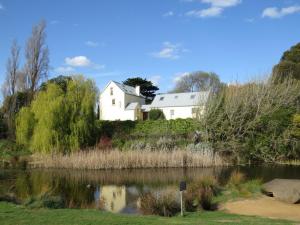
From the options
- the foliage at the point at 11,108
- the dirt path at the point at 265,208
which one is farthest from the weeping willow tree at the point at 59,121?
the dirt path at the point at 265,208

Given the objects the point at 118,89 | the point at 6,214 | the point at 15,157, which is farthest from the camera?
the point at 118,89

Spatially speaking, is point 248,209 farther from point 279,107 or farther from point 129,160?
point 279,107

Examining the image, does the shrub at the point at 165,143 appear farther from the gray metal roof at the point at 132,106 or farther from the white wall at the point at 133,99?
the white wall at the point at 133,99

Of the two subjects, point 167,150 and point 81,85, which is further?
point 81,85

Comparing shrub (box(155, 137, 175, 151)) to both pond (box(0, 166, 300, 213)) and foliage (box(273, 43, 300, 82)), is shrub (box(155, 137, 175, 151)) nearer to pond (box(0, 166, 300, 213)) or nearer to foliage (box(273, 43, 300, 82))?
pond (box(0, 166, 300, 213))

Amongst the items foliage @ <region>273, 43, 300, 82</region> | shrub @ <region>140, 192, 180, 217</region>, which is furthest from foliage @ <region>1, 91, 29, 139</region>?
shrub @ <region>140, 192, 180, 217</region>

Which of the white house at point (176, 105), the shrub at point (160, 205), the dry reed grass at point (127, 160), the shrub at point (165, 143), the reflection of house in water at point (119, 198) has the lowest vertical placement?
the reflection of house in water at point (119, 198)

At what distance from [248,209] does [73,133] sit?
19.4m

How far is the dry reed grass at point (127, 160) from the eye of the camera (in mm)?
26078

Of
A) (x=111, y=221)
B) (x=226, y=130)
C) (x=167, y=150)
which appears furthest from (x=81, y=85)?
(x=111, y=221)

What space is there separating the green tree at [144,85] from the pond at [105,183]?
3821cm

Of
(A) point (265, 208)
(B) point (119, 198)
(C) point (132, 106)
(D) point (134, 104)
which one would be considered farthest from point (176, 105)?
(A) point (265, 208)

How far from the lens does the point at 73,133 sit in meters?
29.0

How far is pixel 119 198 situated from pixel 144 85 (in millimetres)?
47428
